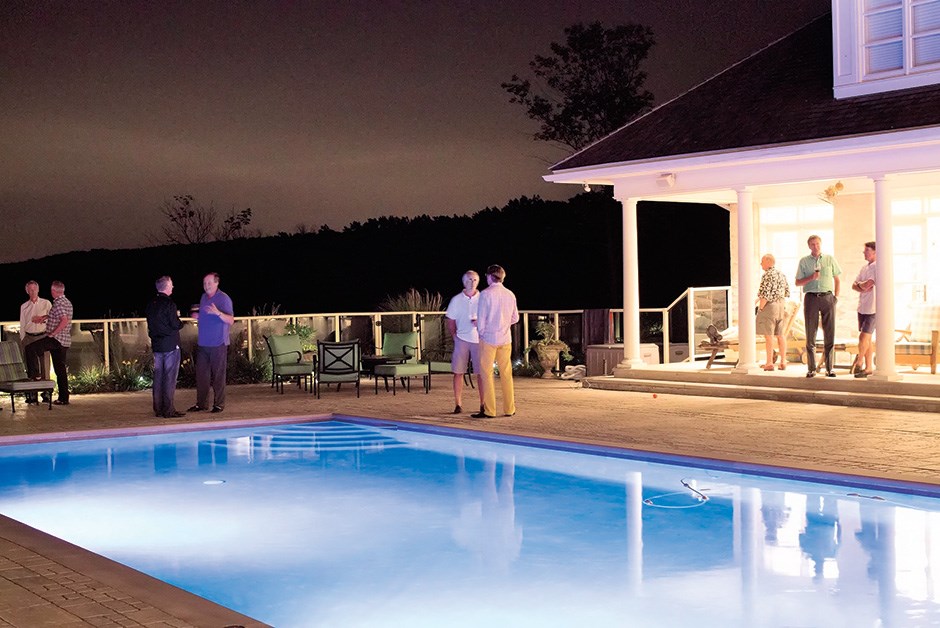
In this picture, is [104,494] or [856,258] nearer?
[104,494]

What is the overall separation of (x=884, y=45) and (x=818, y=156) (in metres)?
1.89

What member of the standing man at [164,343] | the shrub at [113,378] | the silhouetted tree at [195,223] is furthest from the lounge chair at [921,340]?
the silhouetted tree at [195,223]

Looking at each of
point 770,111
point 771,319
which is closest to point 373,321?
point 771,319

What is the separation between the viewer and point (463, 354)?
44.9ft

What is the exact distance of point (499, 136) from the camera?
36406 mm

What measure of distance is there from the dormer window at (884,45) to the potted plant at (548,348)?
639 centimetres

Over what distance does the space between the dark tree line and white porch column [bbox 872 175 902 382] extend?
1248 inches

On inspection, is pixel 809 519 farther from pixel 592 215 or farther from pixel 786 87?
pixel 592 215

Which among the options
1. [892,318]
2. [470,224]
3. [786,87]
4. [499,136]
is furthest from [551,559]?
[470,224]

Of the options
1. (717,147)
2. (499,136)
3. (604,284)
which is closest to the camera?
(717,147)

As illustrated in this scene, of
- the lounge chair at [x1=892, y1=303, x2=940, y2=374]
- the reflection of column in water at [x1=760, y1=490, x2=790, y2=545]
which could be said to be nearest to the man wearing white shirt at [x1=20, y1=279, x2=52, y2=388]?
the reflection of column in water at [x1=760, y1=490, x2=790, y2=545]

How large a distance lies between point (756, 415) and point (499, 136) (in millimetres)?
24347

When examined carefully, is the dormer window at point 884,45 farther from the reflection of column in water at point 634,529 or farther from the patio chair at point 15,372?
the patio chair at point 15,372

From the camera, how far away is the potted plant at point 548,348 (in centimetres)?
1922
